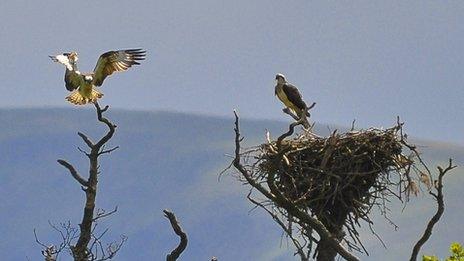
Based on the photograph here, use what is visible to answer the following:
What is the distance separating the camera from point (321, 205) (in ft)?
42.7

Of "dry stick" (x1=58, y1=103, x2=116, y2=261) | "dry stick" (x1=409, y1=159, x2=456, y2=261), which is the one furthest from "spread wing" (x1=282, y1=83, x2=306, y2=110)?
"dry stick" (x1=409, y1=159, x2=456, y2=261)

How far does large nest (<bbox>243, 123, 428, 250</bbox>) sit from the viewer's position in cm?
1297

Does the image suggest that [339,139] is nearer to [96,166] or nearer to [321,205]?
[321,205]

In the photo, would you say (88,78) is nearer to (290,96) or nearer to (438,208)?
(290,96)

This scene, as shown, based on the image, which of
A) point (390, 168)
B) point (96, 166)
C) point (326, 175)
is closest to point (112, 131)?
point (96, 166)

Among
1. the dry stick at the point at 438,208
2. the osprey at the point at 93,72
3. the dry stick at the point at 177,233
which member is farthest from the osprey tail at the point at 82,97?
the dry stick at the point at 438,208

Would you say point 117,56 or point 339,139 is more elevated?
point 117,56

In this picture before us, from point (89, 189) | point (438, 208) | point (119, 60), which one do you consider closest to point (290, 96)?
point (119, 60)

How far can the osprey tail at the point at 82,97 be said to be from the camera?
16438 millimetres

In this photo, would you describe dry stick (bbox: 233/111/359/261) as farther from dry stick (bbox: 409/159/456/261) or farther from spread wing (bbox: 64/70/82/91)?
spread wing (bbox: 64/70/82/91)

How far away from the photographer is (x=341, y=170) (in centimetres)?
1315

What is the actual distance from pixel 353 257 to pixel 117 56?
21.9ft

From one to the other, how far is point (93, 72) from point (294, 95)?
3239 millimetres

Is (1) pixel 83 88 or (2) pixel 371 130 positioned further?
(1) pixel 83 88
